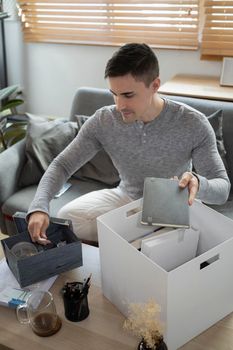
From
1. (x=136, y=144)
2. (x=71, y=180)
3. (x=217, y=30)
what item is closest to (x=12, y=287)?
(x=136, y=144)

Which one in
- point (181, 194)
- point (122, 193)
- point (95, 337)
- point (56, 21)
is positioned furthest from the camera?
point (56, 21)

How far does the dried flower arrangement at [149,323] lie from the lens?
33.9 inches

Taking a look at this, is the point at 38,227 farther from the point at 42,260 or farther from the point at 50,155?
the point at 50,155

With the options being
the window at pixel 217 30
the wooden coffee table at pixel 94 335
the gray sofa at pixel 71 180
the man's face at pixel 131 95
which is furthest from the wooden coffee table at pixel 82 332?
the window at pixel 217 30

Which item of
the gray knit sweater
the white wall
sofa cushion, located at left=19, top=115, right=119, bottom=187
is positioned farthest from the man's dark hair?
the white wall

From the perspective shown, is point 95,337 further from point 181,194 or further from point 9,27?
point 9,27

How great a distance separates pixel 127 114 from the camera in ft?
4.91

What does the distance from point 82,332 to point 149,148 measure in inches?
31.9

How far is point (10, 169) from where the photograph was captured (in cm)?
205

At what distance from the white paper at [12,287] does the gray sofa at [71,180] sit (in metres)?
0.70

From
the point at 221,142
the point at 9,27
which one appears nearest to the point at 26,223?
the point at 221,142

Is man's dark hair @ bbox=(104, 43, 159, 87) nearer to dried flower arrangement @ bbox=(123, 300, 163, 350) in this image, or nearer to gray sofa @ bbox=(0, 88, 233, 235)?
gray sofa @ bbox=(0, 88, 233, 235)

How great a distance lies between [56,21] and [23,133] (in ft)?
3.31

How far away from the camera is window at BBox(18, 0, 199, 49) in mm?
2568
